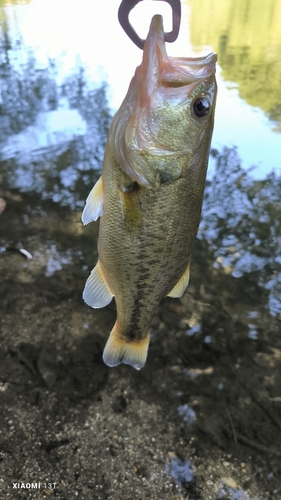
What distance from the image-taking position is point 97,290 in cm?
199

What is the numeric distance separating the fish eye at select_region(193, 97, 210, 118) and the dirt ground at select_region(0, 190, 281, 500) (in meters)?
2.42

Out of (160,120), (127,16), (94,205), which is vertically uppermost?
(127,16)

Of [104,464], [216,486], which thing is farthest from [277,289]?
[104,464]

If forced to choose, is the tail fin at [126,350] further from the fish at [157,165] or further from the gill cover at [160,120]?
the gill cover at [160,120]

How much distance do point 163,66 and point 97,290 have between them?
1110mm

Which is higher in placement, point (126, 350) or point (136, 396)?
point (126, 350)

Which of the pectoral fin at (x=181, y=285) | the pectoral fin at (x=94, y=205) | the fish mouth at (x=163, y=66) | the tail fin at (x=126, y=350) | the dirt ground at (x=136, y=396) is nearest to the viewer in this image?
the fish mouth at (x=163, y=66)

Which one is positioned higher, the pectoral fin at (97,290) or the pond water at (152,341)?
the pectoral fin at (97,290)

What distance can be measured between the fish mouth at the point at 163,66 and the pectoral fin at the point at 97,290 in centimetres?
93

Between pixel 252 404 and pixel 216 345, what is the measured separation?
0.61 m

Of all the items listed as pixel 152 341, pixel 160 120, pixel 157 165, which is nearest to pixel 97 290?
pixel 157 165


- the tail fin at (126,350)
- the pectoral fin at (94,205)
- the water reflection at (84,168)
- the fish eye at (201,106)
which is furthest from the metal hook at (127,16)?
the water reflection at (84,168)

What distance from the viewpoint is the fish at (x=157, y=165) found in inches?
59.9

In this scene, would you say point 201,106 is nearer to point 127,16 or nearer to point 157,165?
point 157,165
